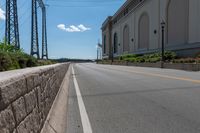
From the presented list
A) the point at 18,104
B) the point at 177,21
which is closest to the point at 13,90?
the point at 18,104

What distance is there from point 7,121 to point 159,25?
67.4m

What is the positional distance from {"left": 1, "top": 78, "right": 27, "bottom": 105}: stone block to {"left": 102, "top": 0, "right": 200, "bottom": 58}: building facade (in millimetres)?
46171

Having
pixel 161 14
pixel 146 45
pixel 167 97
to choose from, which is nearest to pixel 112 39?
pixel 146 45

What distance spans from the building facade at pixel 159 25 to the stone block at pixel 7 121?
46760 millimetres

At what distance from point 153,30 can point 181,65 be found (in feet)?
119

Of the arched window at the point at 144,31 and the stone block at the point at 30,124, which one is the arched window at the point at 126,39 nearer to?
the arched window at the point at 144,31

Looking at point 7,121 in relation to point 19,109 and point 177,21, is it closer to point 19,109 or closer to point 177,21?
point 19,109

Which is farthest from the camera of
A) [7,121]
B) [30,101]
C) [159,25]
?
[159,25]

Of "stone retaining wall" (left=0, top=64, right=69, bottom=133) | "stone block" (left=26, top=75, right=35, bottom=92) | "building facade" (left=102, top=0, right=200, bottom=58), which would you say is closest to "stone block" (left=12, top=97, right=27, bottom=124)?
"stone retaining wall" (left=0, top=64, right=69, bottom=133)

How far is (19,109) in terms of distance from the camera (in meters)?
4.09

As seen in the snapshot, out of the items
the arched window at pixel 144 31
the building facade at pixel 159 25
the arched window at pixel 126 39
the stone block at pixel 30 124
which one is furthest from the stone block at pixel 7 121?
the arched window at pixel 126 39

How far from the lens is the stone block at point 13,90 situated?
3432 millimetres

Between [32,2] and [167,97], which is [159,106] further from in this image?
[32,2]

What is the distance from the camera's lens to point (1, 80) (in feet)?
11.6
